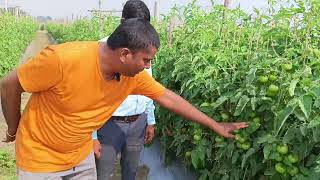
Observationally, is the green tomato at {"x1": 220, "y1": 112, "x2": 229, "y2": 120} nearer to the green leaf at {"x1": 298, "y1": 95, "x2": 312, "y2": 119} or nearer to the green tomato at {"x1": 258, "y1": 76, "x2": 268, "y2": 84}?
the green tomato at {"x1": 258, "y1": 76, "x2": 268, "y2": 84}

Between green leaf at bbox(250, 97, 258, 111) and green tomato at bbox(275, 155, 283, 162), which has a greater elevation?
green leaf at bbox(250, 97, 258, 111)

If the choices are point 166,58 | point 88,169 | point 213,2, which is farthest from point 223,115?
point 166,58

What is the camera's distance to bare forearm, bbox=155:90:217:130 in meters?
2.57

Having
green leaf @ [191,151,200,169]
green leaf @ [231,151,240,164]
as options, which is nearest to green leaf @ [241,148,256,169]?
green leaf @ [231,151,240,164]

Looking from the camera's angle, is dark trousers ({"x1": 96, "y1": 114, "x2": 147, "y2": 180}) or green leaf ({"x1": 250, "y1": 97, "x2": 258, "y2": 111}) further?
dark trousers ({"x1": 96, "y1": 114, "x2": 147, "y2": 180})

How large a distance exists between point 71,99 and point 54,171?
38 centimetres

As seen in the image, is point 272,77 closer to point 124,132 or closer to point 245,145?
point 245,145

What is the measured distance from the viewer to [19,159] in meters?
2.29

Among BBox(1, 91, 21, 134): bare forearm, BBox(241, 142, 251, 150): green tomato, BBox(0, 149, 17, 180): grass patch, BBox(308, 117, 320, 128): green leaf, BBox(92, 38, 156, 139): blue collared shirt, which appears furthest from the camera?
BBox(0, 149, 17, 180): grass patch

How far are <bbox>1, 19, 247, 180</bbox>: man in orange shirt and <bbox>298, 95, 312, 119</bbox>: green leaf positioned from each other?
0.66 metres

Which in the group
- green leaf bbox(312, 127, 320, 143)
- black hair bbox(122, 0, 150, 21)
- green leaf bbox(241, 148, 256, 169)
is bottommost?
green leaf bbox(241, 148, 256, 169)

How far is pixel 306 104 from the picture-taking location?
204 cm

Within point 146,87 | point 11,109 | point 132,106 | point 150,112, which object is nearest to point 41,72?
point 11,109

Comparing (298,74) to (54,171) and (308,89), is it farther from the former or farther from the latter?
(54,171)
